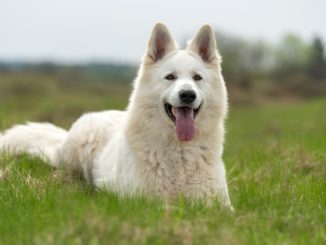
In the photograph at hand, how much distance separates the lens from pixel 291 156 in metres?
7.95

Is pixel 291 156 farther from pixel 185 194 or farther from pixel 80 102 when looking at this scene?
pixel 80 102

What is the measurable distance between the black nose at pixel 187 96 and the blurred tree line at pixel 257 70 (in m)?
34.6

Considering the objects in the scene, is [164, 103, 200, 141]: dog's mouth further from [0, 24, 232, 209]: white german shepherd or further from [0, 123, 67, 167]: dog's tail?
[0, 123, 67, 167]: dog's tail

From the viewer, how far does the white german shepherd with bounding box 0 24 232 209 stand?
17.8ft

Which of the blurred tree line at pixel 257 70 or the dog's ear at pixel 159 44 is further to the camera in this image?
the blurred tree line at pixel 257 70

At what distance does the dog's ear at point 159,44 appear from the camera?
5883 millimetres

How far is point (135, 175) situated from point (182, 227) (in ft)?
5.43

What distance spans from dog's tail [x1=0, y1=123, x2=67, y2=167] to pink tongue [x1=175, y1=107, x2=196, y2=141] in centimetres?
217

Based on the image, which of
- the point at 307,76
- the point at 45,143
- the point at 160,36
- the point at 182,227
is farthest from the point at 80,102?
the point at 307,76

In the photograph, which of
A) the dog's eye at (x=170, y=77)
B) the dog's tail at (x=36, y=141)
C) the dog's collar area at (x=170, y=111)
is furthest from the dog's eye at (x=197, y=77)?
the dog's tail at (x=36, y=141)

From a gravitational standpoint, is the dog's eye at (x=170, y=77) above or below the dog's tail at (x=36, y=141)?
above

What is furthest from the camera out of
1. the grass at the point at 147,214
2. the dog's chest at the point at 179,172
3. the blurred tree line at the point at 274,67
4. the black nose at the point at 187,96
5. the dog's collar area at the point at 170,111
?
the blurred tree line at the point at 274,67

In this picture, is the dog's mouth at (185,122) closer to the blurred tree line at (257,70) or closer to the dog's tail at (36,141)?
the dog's tail at (36,141)

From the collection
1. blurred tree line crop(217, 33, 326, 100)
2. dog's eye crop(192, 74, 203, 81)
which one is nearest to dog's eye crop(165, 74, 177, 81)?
dog's eye crop(192, 74, 203, 81)
